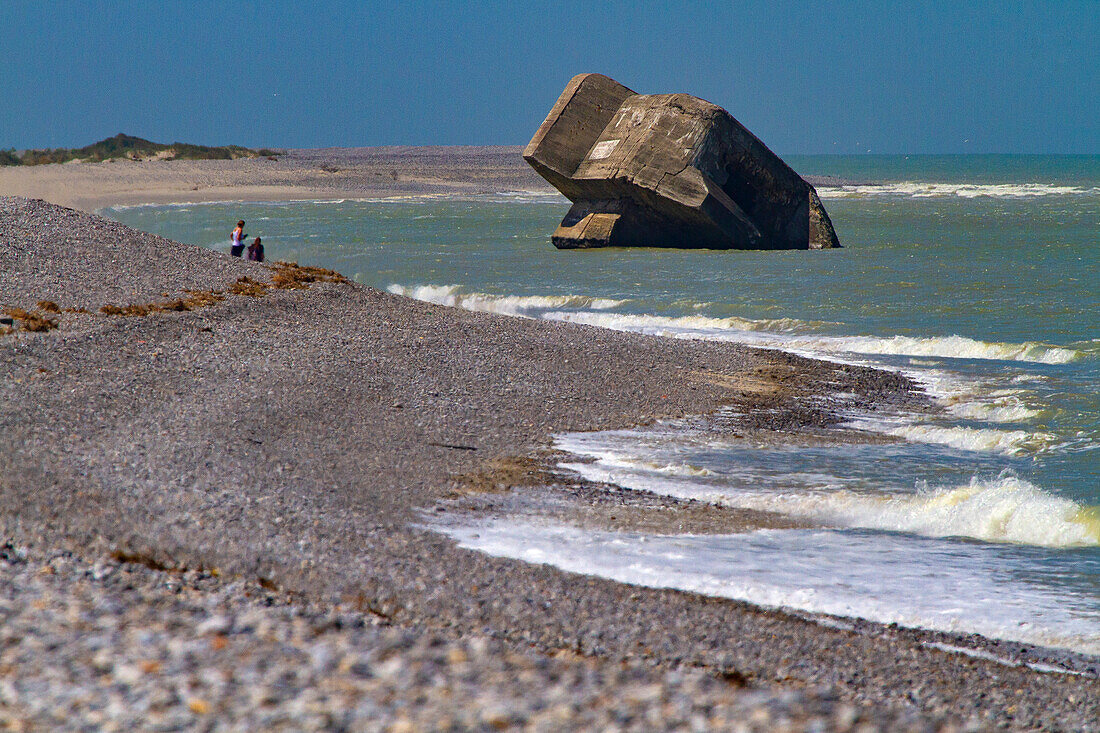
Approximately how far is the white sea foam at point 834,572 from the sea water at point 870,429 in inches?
0.9

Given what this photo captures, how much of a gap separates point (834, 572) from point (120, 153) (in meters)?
103

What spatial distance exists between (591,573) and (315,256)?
2675 cm

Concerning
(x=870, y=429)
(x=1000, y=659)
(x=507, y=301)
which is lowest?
(x=1000, y=659)

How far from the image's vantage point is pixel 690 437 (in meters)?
11.3

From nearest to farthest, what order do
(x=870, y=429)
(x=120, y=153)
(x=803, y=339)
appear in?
1. (x=870, y=429)
2. (x=803, y=339)
3. (x=120, y=153)

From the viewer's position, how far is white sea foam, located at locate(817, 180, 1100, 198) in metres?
76.8

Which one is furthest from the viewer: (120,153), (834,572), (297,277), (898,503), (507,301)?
(120,153)

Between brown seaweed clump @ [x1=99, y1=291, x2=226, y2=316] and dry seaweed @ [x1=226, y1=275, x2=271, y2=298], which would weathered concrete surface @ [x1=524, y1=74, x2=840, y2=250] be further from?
brown seaweed clump @ [x1=99, y1=291, x2=226, y2=316]

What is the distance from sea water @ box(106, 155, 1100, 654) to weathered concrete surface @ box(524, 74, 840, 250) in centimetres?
112

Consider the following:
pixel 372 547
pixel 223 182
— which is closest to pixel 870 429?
pixel 372 547

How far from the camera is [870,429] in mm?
12016

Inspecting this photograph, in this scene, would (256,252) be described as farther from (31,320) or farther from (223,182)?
(223,182)

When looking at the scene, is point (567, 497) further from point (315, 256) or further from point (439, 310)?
point (315, 256)

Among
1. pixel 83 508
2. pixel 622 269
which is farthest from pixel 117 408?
pixel 622 269
